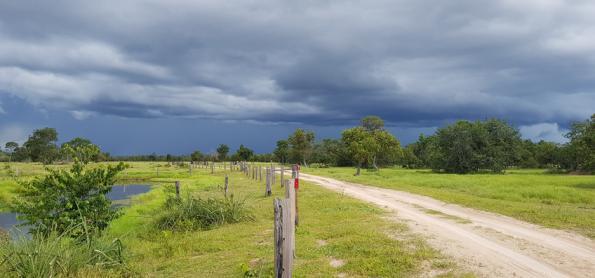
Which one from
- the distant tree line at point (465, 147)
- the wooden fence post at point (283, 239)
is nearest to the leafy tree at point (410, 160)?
the distant tree line at point (465, 147)

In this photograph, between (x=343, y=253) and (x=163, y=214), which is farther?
(x=163, y=214)

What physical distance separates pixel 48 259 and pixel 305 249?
20.7 ft

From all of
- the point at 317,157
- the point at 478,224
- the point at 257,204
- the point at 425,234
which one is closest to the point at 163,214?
the point at 257,204

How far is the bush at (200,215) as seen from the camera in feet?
57.2

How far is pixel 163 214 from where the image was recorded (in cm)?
1830

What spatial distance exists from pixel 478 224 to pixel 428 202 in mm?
7163

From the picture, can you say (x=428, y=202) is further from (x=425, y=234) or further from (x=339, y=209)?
(x=425, y=234)

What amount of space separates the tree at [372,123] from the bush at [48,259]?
210 feet

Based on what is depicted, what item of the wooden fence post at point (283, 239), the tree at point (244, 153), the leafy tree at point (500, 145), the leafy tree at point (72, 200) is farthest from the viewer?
the tree at point (244, 153)

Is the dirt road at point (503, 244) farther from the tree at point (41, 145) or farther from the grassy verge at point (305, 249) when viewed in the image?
the tree at point (41, 145)

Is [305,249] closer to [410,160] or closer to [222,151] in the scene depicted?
[410,160]

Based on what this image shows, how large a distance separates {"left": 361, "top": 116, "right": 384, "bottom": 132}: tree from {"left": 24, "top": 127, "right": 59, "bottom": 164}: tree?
91.6 meters

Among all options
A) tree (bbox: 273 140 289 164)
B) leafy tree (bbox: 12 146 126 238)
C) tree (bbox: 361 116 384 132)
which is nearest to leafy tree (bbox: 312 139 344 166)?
tree (bbox: 273 140 289 164)

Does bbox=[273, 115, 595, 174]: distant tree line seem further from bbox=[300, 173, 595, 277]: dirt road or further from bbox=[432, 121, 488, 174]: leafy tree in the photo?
bbox=[300, 173, 595, 277]: dirt road
